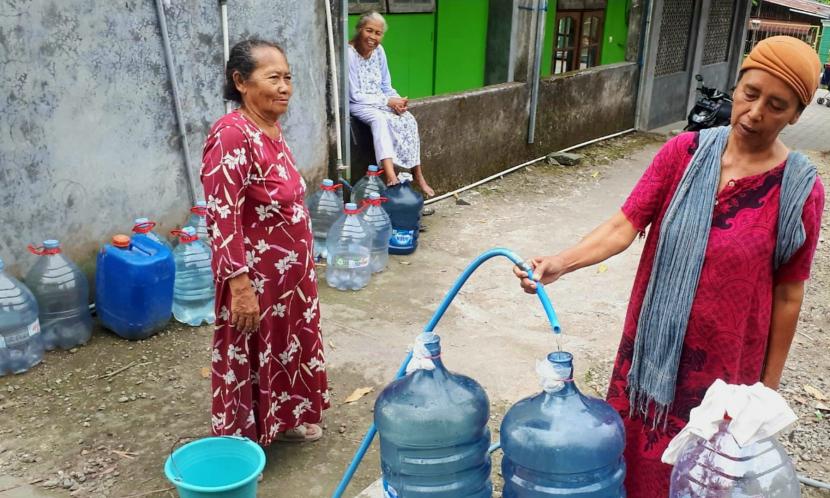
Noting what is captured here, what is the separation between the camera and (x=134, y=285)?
13.8 feet

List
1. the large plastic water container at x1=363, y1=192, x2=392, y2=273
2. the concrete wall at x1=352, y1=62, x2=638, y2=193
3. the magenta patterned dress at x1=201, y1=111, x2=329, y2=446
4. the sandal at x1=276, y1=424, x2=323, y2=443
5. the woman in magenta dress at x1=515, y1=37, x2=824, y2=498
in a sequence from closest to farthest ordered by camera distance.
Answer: the woman in magenta dress at x1=515, y1=37, x2=824, y2=498 < the magenta patterned dress at x1=201, y1=111, x2=329, y2=446 < the sandal at x1=276, y1=424, x2=323, y2=443 < the large plastic water container at x1=363, y1=192, x2=392, y2=273 < the concrete wall at x1=352, y1=62, x2=638, y2=193

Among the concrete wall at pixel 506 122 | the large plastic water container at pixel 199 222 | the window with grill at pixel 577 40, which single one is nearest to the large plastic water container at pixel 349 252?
the large plastic water container at pixel 199 222

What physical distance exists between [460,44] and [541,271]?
22.6 feet

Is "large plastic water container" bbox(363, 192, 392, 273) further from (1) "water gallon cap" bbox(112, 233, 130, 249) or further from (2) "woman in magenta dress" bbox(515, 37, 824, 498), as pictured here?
(2) "woman in magenta dress" bbox(515, 37, 824, 498)

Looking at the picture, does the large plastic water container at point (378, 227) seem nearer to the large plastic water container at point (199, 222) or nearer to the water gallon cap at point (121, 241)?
the large plastic water container at point (199, 222)

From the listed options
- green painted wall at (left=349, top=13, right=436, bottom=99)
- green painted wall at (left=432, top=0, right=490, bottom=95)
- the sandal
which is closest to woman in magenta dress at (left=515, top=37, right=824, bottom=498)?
the sandal

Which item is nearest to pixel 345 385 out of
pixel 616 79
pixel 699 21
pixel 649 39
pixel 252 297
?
pixel 252 297

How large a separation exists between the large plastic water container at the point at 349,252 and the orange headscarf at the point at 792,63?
3669 millimetres

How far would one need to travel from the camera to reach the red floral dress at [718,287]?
6.31ft

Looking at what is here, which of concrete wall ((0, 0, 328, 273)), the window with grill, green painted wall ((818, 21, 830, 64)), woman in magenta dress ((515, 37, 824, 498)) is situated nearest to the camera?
woman in magenta dress ((515, 37, 824, 498))

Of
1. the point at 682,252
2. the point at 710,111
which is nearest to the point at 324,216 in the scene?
the point at 682,252

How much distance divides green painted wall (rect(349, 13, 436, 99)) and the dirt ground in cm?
221

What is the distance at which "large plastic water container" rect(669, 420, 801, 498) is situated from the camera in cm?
147

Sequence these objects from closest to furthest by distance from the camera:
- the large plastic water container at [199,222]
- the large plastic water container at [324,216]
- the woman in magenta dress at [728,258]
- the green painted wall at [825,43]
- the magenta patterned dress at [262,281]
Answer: the woman in magenta dress at [728,258] → the magenta patterned dress at [262,281] → the large plastic water container at [199,222] → the large plastic water container at [324,216] → the green painted wall at [825,43]
